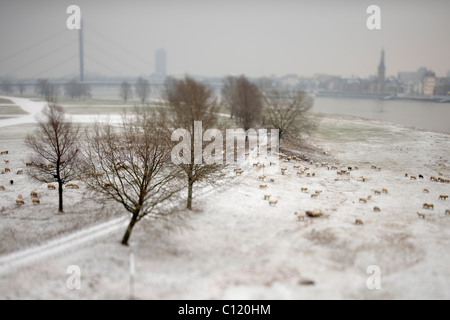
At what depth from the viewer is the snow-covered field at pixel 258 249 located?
1462cm

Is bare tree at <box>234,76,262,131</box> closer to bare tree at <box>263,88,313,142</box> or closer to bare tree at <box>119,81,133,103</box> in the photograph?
bare tree at <box>263,88,313,142</box>

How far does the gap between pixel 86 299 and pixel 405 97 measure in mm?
202965

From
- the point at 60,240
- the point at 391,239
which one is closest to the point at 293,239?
the point at 391,239

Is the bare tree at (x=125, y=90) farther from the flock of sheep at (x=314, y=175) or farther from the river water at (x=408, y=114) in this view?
the flock of sheep at (x=314, y=175)

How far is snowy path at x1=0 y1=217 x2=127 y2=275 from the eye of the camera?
16000mm

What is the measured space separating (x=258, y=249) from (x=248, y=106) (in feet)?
121

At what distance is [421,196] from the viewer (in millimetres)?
27453

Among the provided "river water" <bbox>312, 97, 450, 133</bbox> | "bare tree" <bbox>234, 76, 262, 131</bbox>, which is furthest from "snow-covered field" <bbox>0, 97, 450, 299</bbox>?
"river water" <bbox>312, 97, 450, 133</bbox>

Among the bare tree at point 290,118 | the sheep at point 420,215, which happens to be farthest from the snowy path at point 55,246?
the bare tree at point 290,118

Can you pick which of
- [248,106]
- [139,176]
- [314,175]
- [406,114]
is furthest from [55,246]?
[406,114]

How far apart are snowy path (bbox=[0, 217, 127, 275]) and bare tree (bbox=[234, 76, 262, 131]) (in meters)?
31.8
